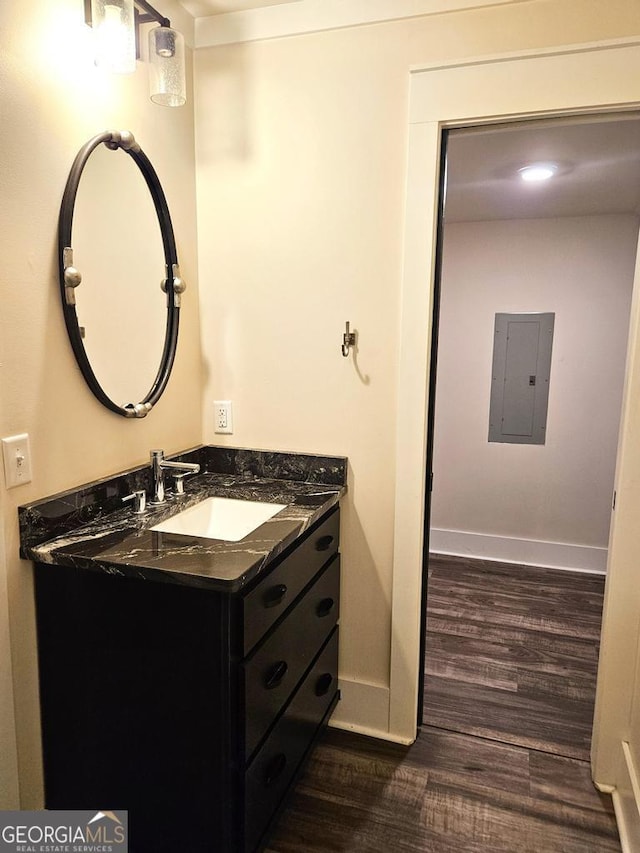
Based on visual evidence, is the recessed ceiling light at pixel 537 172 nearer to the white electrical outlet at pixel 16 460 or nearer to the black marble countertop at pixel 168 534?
the black marble countertop at pixel 168 534

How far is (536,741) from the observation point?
6.79ft

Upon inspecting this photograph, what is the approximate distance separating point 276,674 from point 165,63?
168 cm

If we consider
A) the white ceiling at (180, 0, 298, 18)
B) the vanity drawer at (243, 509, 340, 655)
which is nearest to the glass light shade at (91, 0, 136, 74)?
the white ceiling at (180, 0, 298, 18)

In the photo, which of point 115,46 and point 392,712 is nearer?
point 115,46

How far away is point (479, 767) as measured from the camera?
6.34 ft

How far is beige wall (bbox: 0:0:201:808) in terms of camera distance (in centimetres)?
130

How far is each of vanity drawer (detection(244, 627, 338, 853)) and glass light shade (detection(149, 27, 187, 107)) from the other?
1766mm

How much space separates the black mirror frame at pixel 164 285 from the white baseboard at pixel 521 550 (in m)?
2.64

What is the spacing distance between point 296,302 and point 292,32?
0.88m

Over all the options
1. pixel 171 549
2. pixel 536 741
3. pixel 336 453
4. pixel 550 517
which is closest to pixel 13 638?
pixel 171 549

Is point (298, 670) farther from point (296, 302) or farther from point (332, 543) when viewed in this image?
point (296, 302)

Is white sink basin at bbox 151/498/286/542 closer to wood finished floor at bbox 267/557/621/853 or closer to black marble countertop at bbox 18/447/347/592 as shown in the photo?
black marble countertop at bbox 18/447/347/592

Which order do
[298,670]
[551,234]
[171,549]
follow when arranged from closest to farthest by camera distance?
[171,549], [298,670], [551,234]

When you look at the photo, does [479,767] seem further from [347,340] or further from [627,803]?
[347,340]
